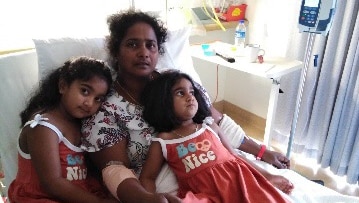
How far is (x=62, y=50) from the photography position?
1.31 m

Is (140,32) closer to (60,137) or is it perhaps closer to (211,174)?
(60,137)

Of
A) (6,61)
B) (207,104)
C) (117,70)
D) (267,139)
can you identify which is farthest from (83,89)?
(267,139)

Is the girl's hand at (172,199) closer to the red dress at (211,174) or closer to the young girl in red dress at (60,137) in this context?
the red dress at (211,174)

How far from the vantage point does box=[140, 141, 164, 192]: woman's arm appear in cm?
111

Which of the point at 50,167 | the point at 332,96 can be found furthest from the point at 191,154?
the point at 332,96

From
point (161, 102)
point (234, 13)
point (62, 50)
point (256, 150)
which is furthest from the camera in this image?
point (234, 13)

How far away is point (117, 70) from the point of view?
131 centimetres

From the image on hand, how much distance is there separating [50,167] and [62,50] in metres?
0.52

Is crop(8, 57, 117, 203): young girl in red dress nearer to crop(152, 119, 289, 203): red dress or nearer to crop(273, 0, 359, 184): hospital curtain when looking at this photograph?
crop(152, 119, 289, 203): red dress

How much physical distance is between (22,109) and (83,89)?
1.07 feet

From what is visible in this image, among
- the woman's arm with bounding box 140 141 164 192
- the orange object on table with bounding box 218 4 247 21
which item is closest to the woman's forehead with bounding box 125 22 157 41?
the woman's arm with bounding box 140 141 164 192

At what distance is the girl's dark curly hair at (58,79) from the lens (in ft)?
3.58

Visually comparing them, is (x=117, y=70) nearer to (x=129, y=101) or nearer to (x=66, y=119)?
(x=129, y=101)

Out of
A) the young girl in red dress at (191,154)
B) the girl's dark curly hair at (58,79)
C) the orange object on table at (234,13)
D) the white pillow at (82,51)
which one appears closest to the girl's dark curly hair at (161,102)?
the young girl in red dress at (191,154)
